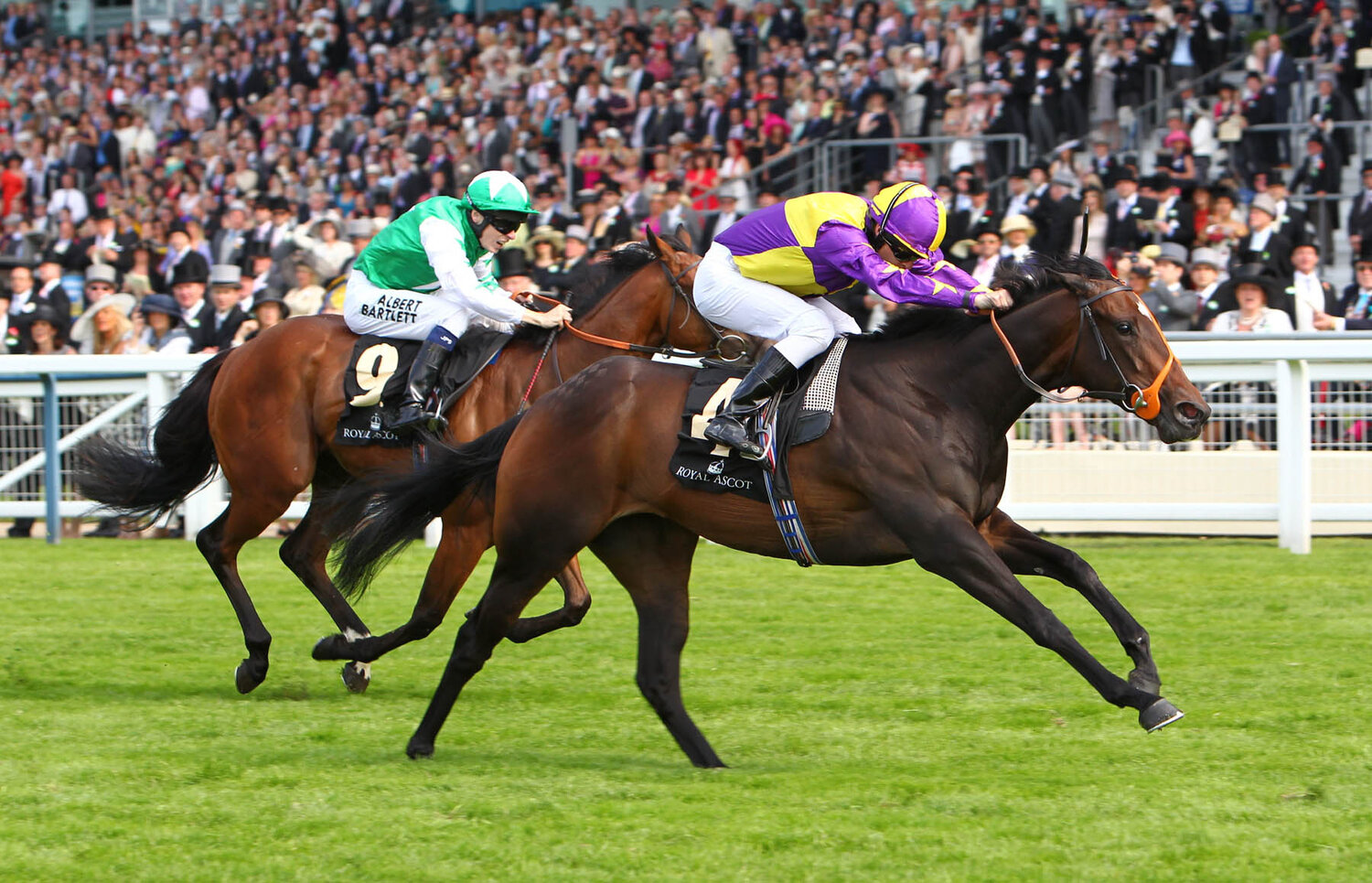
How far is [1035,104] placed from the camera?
14438 mm

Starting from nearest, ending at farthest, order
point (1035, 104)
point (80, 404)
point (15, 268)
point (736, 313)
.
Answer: point (736, 313) → point (80, 404) → point (15, 268) → point (1035, 104)

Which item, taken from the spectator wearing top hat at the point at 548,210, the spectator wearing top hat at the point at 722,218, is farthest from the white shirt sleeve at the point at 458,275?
the spectator wearing top hat at the point at 548,210

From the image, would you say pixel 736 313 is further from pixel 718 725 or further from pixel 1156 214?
pixel 1156 214

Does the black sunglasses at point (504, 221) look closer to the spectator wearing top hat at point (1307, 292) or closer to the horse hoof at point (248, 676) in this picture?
the horse hoof at point (248, 676)

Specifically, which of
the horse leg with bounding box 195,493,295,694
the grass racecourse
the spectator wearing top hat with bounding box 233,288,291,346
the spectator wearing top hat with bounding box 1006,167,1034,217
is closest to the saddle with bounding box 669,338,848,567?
the grass racecourse

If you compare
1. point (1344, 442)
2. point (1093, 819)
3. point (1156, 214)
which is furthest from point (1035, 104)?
point (1093, 819)

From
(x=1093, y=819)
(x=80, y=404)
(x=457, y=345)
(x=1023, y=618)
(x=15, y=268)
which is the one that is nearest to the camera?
(x=1093, y=819)

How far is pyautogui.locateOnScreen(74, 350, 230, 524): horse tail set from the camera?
718 centimetres

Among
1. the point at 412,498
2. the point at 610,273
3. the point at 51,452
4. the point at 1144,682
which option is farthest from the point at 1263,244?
the point at 51,452

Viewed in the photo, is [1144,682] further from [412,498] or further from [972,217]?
[972,217]

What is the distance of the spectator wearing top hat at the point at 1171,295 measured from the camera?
1022 cm

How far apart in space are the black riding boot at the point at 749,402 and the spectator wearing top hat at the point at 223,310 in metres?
6.91

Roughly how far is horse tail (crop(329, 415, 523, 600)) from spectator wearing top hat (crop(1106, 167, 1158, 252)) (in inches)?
293

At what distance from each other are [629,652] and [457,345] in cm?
141
